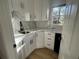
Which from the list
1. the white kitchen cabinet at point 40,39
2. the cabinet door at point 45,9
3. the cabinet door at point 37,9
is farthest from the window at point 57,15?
the white kitchen cabinet at point 40,39

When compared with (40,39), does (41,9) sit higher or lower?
higher

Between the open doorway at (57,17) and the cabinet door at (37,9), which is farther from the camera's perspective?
the open doorway at (57,17)

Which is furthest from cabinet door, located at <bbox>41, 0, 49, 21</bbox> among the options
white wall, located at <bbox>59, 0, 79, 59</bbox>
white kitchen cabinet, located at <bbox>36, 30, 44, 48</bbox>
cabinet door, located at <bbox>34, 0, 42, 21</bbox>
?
white wall, located at <bbox>59, 0, 79, 59</bbox>

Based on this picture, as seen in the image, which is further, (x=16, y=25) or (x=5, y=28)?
(x=16, y=25)

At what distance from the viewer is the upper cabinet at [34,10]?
2359 mm

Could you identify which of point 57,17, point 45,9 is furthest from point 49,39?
point 45,9

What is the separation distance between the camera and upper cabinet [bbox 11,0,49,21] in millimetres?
2359

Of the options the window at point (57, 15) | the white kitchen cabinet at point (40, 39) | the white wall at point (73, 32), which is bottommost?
the white kitchen cabinet at point (40, 39)

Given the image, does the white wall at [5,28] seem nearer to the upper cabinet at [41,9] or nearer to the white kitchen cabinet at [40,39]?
the white kitchen cabinet at [40,39]

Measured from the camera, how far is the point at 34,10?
2.75 metres

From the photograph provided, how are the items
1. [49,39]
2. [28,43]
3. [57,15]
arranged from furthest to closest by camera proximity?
1. [57,15]
2. [49,39]
3. [28,43]

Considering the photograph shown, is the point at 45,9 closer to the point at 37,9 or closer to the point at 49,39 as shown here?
the point at 37,9

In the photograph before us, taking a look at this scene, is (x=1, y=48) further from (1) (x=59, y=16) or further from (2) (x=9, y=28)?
(1) (x=59, y=16)

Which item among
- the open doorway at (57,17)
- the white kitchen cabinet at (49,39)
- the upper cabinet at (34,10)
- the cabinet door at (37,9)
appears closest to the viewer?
the upper cabinet at (34,10)
